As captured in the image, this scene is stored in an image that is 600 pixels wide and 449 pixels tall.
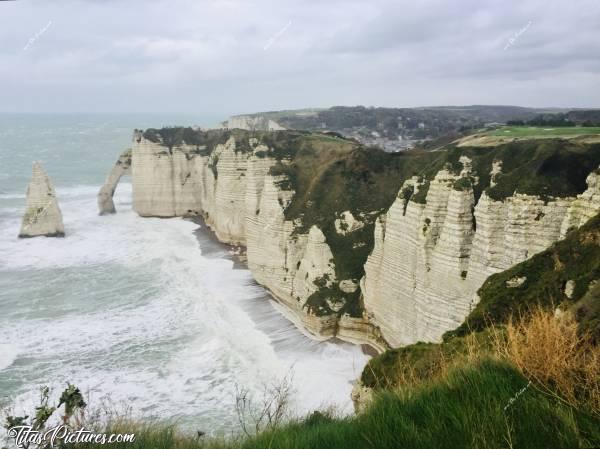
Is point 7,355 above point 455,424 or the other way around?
Answer: the other way around

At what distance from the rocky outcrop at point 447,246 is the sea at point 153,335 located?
3.05m

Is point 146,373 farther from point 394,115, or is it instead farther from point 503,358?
point 394,115

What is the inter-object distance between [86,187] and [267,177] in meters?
47.0

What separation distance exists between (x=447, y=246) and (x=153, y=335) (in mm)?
13297

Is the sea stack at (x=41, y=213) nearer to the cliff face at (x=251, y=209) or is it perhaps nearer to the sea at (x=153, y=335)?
the sea at (x=153, y=335)

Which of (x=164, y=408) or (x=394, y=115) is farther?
(x=394, y=115)

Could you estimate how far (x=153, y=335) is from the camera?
2233 centimetres

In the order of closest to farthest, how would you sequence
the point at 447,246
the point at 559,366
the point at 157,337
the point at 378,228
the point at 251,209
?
the point at 559,366
the point at 447,246
the point at 157,337
the point at 378,228
the point at 251,209

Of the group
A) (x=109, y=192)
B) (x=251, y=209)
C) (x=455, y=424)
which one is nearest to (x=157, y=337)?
(x=251, y=209)

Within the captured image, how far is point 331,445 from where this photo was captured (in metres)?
4.78

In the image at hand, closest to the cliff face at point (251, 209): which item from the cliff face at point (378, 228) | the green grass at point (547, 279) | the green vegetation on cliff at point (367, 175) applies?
the cliff face at point (378, 228)

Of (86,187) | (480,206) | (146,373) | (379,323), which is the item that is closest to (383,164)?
(379,323)

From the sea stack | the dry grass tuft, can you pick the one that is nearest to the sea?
the sea stack

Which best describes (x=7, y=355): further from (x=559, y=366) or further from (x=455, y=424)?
(x=559, y=366)
